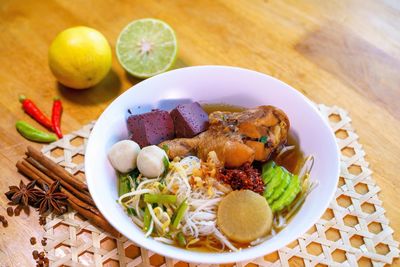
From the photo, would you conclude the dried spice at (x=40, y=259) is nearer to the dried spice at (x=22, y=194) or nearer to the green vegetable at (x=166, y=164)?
the dried spice at (x=22, y=194)

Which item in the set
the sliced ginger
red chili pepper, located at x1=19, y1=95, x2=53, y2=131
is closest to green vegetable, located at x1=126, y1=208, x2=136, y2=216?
the sliced ginger

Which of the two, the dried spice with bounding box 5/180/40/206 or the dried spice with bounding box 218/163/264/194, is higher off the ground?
the dried spice with bounding box 218/163/264/194

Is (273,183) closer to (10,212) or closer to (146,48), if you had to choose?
(146,48)

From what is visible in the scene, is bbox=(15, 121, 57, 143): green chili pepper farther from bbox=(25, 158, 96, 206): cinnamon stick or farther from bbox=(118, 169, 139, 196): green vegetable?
bbox=(118, 169, 139, 196): green vegetable

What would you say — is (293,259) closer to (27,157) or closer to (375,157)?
(375,157)

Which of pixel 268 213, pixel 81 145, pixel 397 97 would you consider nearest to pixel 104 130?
pixel 81 145

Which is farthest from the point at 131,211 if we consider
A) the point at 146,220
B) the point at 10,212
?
the point at 10,212
